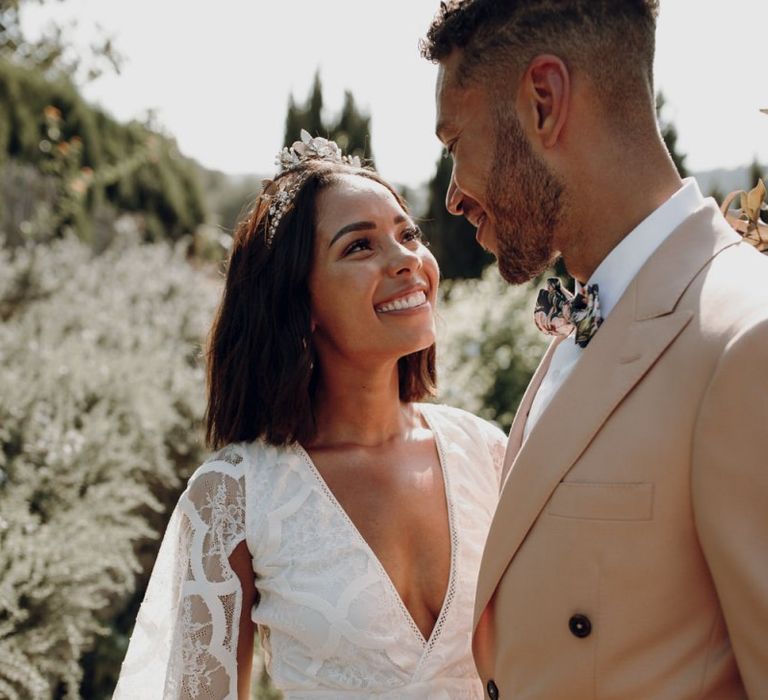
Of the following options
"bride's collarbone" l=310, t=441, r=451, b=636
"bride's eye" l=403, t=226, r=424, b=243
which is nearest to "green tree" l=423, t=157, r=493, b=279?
"bride's eye" l=403, t=226, r=424, b=243

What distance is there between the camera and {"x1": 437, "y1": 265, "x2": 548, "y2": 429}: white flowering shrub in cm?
674

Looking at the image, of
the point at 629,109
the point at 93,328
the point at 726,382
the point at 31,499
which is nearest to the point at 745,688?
the point at 726,382

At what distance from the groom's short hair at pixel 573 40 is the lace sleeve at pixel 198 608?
1375mm

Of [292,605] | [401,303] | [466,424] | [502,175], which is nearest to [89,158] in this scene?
[466,424]

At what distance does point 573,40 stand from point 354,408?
56.5 inches

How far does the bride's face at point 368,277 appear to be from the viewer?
2701 millimetres

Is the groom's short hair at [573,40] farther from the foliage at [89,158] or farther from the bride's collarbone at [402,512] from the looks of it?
the foliage at [89,158]

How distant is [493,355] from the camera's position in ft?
24.0

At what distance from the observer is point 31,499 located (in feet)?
13.8

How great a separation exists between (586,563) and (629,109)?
3.00 feet

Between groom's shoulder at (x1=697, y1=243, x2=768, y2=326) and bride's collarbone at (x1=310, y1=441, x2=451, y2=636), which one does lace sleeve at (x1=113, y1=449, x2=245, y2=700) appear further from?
groom's shoulder at (x1=697, y1=243, x2=768, y2=326)

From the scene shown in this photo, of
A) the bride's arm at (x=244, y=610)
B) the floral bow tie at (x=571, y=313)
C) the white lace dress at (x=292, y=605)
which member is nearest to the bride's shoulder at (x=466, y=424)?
the white lace dress at (x=292, y=605)

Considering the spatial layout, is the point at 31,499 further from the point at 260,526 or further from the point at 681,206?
the point at 681,206

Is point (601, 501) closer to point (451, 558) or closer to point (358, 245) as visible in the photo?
point (451, 558)
